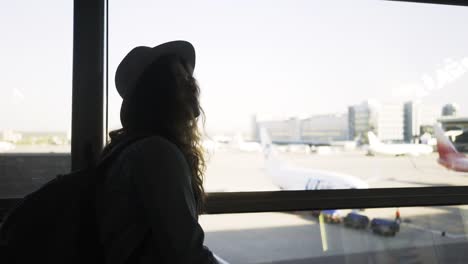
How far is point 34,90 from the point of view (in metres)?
1.56

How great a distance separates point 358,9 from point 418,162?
1.07m

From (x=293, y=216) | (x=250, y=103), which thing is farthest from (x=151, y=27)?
(x=293, y=216)

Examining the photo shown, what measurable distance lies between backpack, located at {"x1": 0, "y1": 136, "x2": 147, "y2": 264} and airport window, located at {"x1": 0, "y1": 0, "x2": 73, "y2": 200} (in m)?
0.89

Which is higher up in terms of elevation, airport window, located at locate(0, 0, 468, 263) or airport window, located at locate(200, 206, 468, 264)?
airport window, located at locate(0, 0, 468, 263)

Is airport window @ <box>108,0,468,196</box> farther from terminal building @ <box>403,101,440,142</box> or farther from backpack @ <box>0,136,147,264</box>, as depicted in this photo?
backpack @ <box>0,136,147,264</box>

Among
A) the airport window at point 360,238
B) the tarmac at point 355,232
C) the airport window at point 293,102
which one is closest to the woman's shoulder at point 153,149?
the airport window at point 293,102

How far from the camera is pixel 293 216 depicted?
198cm

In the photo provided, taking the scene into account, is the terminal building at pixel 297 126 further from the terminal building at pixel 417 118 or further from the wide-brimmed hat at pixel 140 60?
the wide-brimmed hat at pixel 140 60

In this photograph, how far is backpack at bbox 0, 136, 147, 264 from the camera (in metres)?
0.67

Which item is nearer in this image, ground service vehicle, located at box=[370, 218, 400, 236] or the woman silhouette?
the woman silhouette

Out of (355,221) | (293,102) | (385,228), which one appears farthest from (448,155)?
(293,102)

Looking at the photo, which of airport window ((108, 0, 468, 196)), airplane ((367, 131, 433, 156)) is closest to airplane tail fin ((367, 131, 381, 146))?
airplane ((367, 131, 433, 156))

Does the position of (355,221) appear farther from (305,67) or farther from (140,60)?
(140,60)

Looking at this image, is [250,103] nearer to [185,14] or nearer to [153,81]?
[185,14]
